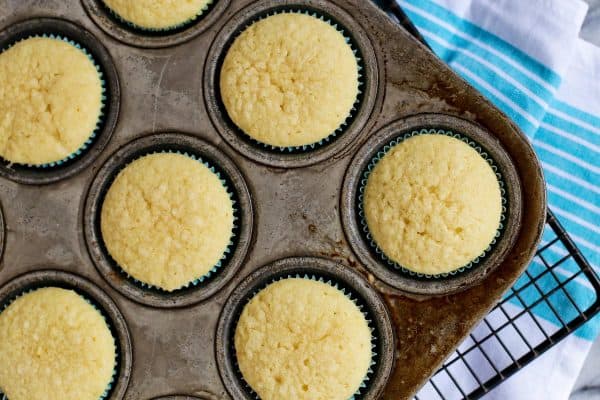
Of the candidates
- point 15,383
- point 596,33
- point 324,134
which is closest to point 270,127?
point 324,134

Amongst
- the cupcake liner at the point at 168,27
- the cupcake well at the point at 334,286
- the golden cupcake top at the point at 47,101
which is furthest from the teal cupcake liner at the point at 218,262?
the cupcake liner at the point at 168,27

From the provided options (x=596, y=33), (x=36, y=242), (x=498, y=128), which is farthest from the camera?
(x=596, y=33)

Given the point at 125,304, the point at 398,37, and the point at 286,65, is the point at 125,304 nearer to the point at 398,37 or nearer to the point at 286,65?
the point at 286,65

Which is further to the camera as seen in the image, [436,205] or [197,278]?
[197,278]

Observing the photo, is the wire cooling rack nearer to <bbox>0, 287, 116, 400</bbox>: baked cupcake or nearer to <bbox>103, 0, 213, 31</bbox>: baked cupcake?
<bbox>103, 0, 213, 31</bbox>: baked cupcake

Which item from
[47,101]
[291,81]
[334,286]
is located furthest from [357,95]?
[47,101]

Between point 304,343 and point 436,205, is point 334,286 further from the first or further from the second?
point 436,205

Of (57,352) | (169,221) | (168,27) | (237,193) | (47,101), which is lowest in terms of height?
(57,352)

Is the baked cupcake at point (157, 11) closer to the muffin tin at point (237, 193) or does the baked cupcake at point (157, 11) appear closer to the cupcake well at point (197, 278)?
the muffin tin at point (237, 193)
